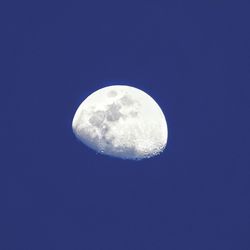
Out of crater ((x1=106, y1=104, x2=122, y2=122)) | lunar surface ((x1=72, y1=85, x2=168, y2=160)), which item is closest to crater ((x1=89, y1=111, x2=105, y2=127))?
lunar surface ((x1=72, y1=85, x2=168, y2=160))

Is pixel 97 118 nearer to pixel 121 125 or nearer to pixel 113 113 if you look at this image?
pixel 113 113

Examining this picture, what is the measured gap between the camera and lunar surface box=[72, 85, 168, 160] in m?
24.8

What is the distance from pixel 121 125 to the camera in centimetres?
2502

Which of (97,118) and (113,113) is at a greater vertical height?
(113,113)

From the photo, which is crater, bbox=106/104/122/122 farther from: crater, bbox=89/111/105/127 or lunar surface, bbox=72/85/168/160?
crater, bbox=89/111/105/127

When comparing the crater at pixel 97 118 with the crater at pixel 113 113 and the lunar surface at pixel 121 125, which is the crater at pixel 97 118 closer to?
the lunar surface at pixel 121 125

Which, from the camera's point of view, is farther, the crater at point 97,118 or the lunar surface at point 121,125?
A: the crater at point 97,118

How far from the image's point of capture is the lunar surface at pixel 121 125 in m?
24.8

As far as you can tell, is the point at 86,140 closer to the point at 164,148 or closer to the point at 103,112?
the point at 103,112

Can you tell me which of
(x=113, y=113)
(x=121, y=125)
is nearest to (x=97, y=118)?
(x=113, y=113)

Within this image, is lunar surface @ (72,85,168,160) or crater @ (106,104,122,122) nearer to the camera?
lunar surface @ (72,85,168,160)

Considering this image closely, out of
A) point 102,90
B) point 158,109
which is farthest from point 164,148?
point 102,90

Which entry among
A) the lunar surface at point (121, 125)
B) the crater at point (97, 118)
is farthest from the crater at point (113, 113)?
the crater at point (97, 118)

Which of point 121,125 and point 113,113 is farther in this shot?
point 113,113
